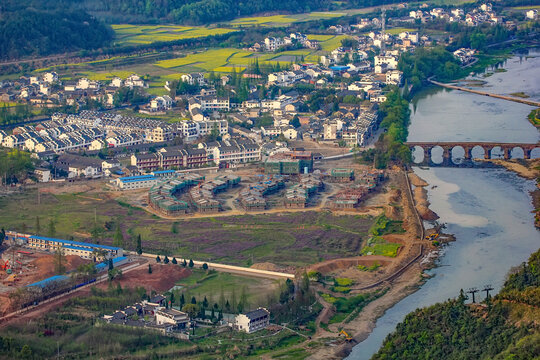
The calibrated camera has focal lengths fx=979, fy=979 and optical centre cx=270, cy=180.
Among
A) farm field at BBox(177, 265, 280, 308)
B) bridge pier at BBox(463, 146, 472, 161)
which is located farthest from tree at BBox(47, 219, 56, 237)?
bridge pier at BBox(463, 146, 472, 161)

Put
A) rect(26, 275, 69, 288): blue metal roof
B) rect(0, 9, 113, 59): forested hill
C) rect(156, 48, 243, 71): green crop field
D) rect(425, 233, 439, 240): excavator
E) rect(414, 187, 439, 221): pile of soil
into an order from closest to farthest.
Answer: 1. rect(26, 275, 69, 288): blue metal roof
2. rect(425, 233, 439, 240): excavator
3. rect(414, 187, 439, 221): pile of soil
4. rect(156, 48, 243, 71): green crop field
5. rect(0, 9, 113, 59): forested hill

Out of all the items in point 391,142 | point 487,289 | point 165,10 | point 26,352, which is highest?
point 165,10

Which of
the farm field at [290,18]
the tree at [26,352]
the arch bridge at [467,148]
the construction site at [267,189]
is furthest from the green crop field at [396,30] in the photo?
the tree at [26,352]

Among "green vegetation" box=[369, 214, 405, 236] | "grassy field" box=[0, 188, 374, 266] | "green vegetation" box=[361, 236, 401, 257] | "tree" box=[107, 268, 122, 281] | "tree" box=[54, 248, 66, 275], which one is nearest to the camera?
"tree" box=[107, 268, 122, 281]

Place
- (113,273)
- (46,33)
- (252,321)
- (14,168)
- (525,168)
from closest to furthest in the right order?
(252,321) → (113,273) → (14,168) → (525,168) → (46,33)

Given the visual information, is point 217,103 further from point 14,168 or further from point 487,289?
point 487,289

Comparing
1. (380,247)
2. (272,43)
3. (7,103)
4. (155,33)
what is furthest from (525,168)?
(155,33)

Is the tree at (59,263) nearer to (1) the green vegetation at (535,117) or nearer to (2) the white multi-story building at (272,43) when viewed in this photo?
(1) the green vegetation at (535,117)

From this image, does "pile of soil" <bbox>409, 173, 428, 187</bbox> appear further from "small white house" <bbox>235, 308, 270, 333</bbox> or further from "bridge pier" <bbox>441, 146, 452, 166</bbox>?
"small white house" <bbox>235, 308, 270, 333</bbox>
